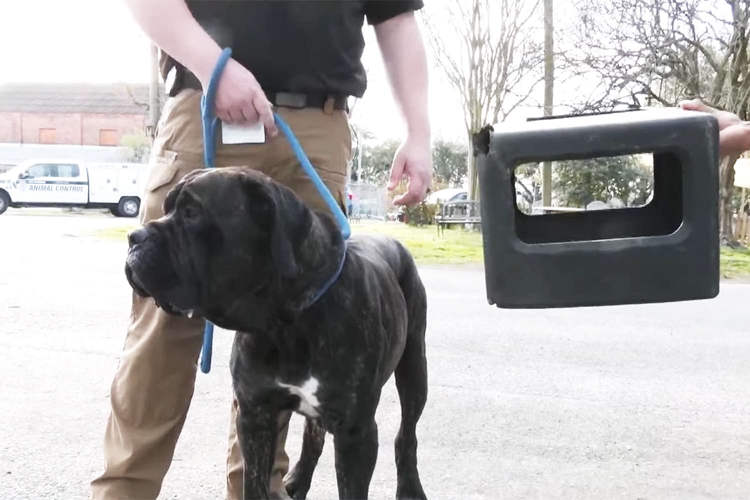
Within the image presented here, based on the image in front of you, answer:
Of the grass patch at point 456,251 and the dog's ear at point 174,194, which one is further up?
the dog's ear at point 174,194

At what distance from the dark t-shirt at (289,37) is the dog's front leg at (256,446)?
1006mm

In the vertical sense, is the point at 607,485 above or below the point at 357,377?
below

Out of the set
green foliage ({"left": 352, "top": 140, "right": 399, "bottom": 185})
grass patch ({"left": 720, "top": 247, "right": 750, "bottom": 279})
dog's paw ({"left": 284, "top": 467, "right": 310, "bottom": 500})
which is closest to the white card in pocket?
dog's paw ({"left": 284, "top": 467, "right": 310, "bottom": 500})

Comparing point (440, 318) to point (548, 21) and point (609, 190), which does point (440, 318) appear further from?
point (609, 190)

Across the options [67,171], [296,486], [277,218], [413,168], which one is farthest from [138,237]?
[67,171]

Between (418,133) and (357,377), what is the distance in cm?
93

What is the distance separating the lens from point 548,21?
1864 cm

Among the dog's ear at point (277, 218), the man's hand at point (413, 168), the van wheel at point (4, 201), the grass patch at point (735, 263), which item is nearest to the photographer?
the dog's ear at point (277, 218)

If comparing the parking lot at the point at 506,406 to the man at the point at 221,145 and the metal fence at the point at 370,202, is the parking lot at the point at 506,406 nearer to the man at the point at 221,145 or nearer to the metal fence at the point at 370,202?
the man at the point at 221,145

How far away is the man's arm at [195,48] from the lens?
7.62 feet

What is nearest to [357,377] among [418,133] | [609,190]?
[418,133]

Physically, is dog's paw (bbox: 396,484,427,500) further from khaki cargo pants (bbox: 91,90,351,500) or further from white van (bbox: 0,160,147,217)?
white van (bbox: 0,160,147,217)

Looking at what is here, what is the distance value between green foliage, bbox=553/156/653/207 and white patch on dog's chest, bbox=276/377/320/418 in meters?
21.7

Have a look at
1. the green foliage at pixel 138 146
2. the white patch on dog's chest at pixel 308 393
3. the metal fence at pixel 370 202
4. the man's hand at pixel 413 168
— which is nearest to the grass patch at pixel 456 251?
the man's hand at pixel 413 168
